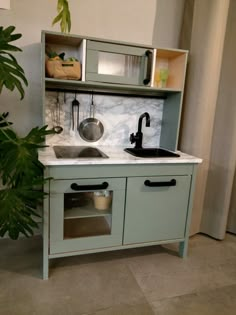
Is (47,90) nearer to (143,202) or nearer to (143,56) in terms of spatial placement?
(143,56)

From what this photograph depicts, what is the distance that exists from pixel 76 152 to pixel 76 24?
1026 mm

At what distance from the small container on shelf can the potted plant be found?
0.41 metres

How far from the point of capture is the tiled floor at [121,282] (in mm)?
1450

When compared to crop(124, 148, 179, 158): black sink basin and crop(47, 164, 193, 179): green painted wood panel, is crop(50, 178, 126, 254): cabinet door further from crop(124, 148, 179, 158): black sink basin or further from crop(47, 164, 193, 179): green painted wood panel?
crop(124, 148, 179, 158): black sink basin

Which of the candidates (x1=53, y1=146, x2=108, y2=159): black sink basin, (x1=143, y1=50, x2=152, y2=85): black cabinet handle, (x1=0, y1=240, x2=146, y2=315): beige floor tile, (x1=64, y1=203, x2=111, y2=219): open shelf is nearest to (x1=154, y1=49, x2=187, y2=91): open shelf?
(x1=143, y1=50, x2=152, y2=85): black cabinet handle

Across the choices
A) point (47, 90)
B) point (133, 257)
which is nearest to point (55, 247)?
point (133, 257)

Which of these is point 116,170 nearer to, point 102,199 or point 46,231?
point 102,199

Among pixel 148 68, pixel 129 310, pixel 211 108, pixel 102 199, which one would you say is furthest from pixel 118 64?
pixel 129 310

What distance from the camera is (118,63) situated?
1.84 meters

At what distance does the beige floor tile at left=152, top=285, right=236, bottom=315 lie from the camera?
145 cm

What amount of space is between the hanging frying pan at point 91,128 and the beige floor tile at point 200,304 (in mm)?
1297

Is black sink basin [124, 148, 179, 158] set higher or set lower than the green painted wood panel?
higher

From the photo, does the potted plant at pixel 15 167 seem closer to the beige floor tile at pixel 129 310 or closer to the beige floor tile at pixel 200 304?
the beige floor tile at pixel 129 310

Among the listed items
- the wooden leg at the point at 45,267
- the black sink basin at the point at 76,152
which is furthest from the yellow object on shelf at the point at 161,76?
the wooden leg at the point at 45,267
